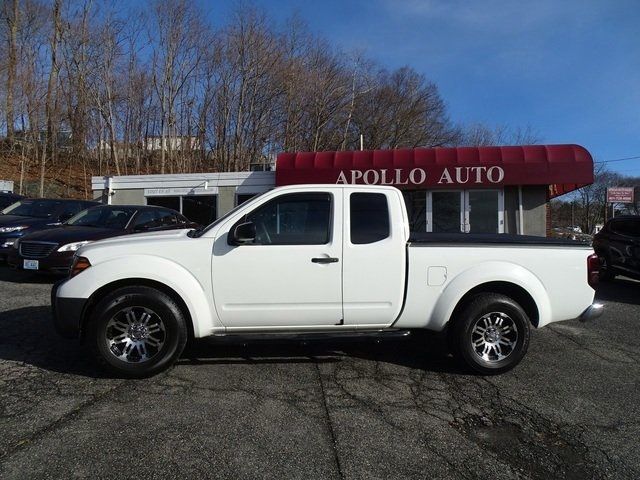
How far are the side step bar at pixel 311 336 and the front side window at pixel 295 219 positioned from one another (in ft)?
2.87

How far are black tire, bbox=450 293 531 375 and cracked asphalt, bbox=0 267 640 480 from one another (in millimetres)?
187

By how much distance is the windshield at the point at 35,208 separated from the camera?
1159 centimetres

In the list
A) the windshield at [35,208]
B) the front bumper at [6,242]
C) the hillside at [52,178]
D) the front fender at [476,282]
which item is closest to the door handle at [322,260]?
the front fender at [476,282]

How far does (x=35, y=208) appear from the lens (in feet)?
38.8

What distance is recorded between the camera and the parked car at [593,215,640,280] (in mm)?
10180

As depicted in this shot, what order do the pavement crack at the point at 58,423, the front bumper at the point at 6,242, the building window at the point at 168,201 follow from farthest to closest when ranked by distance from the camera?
the building window at the point at 168,201
the front bumper at the point at 6,242
the pavement crack at the point at 58,423

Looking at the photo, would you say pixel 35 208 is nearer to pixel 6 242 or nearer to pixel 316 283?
pixel 6 242

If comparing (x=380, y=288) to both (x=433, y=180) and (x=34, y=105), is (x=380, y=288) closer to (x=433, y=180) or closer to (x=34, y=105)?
(x=433, y=180)

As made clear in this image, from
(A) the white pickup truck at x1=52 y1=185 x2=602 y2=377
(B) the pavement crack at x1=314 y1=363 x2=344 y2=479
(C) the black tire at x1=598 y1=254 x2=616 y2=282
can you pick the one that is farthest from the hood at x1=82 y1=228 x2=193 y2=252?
(C) the black tire at x1=598 y1=254 x2=616 y2=282

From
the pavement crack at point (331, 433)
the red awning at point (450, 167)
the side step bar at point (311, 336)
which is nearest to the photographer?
the pavement crack at point (331, 433)

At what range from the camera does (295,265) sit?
14.8 feet

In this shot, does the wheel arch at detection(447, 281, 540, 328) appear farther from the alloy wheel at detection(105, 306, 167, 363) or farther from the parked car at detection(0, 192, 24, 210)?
the parked car at detection(0, 192, 24, 210)

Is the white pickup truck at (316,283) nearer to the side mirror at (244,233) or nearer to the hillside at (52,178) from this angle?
the side mirror at (244,233)

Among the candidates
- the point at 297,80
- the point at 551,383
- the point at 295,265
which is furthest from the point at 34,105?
the point at 551,383
